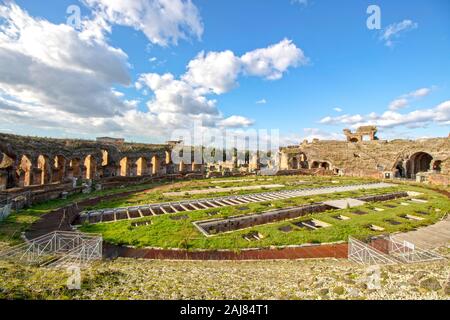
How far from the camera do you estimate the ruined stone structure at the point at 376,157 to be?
112 ft

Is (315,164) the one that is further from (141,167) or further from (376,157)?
(141,167)

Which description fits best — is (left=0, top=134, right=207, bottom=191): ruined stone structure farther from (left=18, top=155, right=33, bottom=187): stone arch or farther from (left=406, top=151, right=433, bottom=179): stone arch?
(left=406, top=151, right=433, bottom=179): stone arch

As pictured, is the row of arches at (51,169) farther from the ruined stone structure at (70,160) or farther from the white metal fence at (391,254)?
the white metal fence at (391,254)

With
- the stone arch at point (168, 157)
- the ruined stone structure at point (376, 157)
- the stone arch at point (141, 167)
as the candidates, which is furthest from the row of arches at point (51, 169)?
the ruined stone structure at point (376, 157)

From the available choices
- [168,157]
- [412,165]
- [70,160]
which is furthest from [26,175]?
[412,165]

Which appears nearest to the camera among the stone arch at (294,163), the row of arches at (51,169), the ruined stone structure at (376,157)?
the row of arches at (51,169)

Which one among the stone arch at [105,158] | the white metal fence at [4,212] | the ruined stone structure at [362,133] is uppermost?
the ruined stone structure at [362,133]

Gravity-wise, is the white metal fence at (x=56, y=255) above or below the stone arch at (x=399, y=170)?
below

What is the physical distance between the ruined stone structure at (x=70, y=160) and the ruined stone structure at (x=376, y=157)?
25.9m

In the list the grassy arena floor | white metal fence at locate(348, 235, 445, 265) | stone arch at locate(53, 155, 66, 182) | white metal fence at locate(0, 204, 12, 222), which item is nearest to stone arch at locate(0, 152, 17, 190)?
stone arch at locate(53, 155, 66, 182)

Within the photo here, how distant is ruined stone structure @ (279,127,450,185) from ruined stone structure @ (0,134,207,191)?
25930mm

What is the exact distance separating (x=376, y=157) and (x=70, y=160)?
5050 cm

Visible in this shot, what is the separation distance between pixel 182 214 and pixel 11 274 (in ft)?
30.7

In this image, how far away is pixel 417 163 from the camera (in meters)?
41.1
